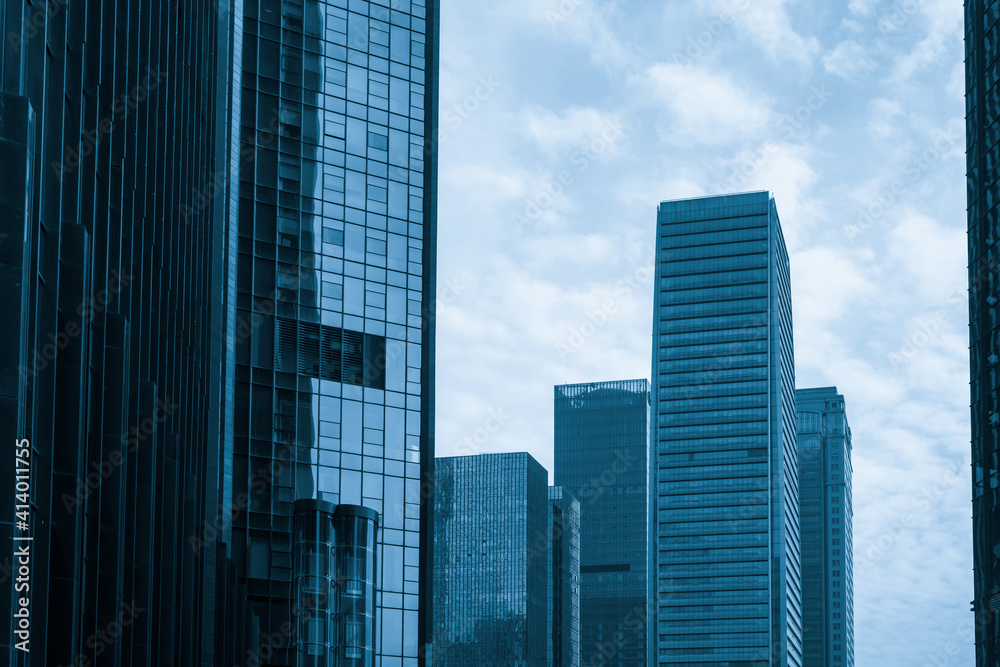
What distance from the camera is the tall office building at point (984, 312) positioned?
82938 mm

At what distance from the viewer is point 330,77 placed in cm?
8112

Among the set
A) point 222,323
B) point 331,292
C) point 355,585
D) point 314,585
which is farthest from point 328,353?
point 314,585

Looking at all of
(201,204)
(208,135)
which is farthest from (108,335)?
(208,135)

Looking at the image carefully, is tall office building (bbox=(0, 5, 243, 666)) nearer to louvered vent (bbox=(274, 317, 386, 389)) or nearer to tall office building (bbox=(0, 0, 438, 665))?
tall office building (bbox=(0, 0, 438, 665))

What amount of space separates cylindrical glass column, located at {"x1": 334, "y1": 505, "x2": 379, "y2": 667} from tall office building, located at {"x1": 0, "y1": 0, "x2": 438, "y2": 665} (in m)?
0.12

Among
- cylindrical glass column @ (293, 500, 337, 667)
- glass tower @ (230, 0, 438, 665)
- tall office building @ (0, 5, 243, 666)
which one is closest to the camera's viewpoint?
tall office building @ (0, 5, 243, 666)

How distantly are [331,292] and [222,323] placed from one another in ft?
24.9

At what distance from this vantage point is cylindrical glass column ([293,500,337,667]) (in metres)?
61.8

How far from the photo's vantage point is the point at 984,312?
87625 millimetres

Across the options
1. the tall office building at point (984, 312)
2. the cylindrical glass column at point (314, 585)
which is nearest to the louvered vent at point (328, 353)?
the cylindrical glass column at point (314, 585)

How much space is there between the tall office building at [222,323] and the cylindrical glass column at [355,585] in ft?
0.40

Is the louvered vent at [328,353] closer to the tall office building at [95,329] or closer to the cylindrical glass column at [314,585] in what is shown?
the cylindrical glass column at [314,585]

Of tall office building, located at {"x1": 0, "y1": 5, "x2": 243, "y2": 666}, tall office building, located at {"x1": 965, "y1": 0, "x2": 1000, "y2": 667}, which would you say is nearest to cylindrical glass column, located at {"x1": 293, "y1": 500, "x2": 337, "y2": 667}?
tall office building, located at {"x1": 0, "y1": 5, "x2": 243, "y2": 666}

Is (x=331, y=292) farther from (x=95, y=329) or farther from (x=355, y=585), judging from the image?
(x=95, y=329)
